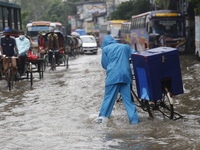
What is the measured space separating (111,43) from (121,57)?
414mm

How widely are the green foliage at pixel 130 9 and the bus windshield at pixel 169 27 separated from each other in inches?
763

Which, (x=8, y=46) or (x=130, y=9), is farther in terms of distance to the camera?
(x=130, y=9)

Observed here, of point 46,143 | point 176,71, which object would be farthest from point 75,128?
point 176,71

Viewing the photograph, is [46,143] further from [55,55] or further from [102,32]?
[102,32]

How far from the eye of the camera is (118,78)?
7625 mm

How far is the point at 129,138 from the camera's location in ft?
21.8

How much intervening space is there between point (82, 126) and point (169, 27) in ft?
74.1

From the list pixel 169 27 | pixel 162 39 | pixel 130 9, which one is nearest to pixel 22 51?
pixel 162 39

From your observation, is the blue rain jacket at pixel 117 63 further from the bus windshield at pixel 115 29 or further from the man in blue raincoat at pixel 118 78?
the bus windshield at pixel 115 29

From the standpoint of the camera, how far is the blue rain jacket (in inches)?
301

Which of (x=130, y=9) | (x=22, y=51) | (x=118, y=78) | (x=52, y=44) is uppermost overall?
(x=130, y=9)

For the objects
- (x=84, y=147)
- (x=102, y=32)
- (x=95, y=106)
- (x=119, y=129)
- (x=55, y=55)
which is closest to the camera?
(x=84, y=147)

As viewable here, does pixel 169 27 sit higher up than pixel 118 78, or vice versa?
pixel 169 27

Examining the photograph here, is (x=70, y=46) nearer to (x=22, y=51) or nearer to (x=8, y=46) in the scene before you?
(x=22, y=51)
